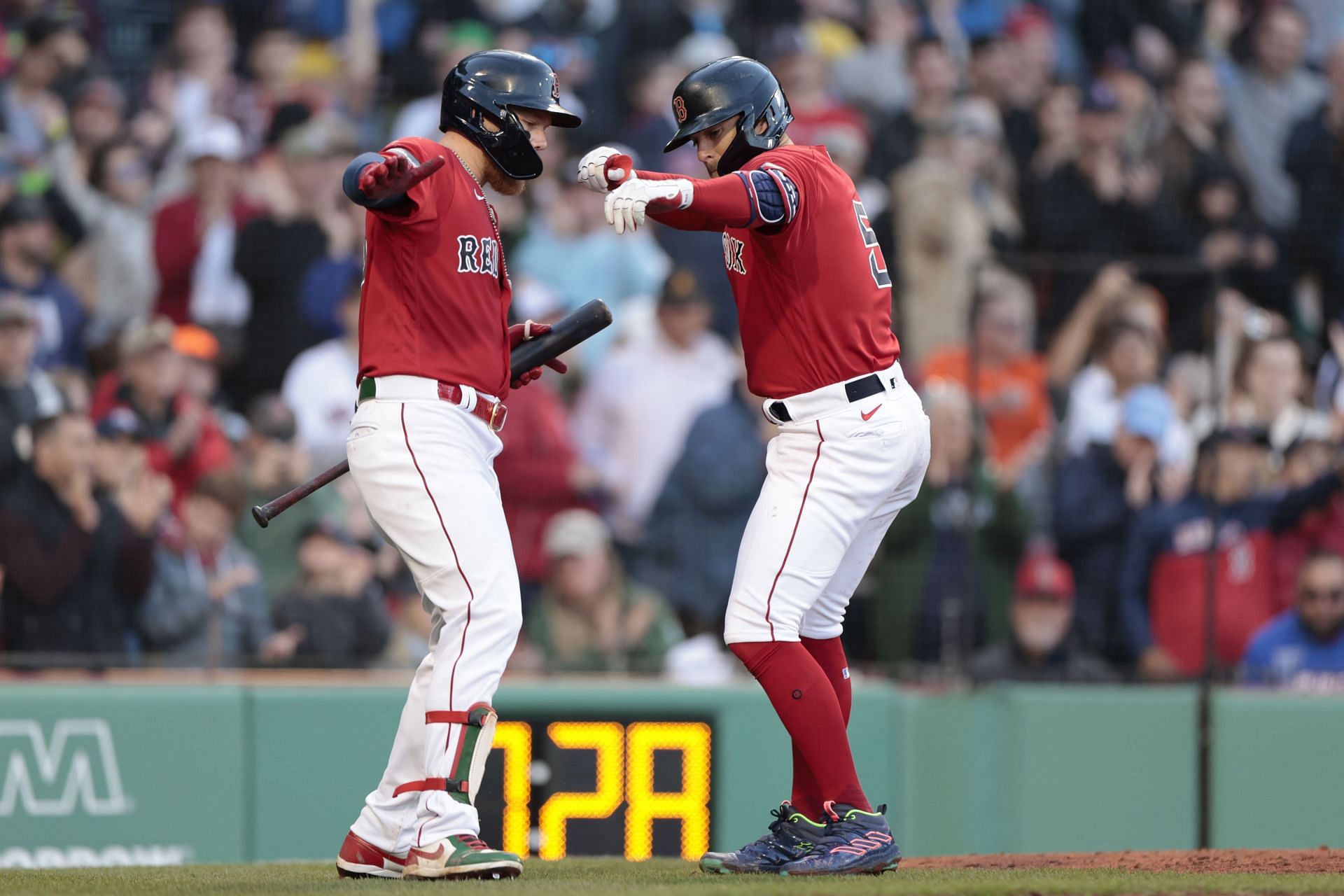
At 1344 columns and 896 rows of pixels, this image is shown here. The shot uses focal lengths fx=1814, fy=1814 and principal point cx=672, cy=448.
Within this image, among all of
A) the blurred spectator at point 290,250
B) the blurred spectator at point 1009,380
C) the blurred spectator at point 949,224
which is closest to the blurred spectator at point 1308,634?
the blurred spectator at point 1009,380

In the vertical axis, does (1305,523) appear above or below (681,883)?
above

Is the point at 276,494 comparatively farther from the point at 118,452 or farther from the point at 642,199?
the point at 642,199

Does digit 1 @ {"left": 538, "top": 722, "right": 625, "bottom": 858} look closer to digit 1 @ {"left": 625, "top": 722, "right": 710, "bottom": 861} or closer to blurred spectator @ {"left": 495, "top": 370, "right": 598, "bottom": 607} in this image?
digit 1 @ {"left": 625, "top": 722, "right": 710, "bottom": 861}

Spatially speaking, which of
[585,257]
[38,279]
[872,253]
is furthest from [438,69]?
[872,253]

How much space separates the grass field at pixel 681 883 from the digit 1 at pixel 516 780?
1711 mm

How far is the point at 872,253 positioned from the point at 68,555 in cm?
373

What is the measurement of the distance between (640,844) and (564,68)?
4.00 meters

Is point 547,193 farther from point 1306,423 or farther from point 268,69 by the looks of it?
point 1306,423

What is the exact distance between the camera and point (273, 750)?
692 centimetres

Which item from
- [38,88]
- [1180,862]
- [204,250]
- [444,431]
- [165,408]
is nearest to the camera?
[444,431]

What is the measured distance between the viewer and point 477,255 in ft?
15.0

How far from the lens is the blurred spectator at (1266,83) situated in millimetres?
9797

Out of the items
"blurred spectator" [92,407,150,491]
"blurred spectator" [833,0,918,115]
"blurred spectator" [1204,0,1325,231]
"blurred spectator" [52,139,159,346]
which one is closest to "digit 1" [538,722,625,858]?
"blurred spectator" [92,407,150,491]

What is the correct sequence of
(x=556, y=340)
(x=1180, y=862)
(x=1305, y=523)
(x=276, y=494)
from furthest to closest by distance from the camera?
(x=1305, y=523) → (x=276, y=494) → (x=1180, y=862) → (x=556, y=340)
